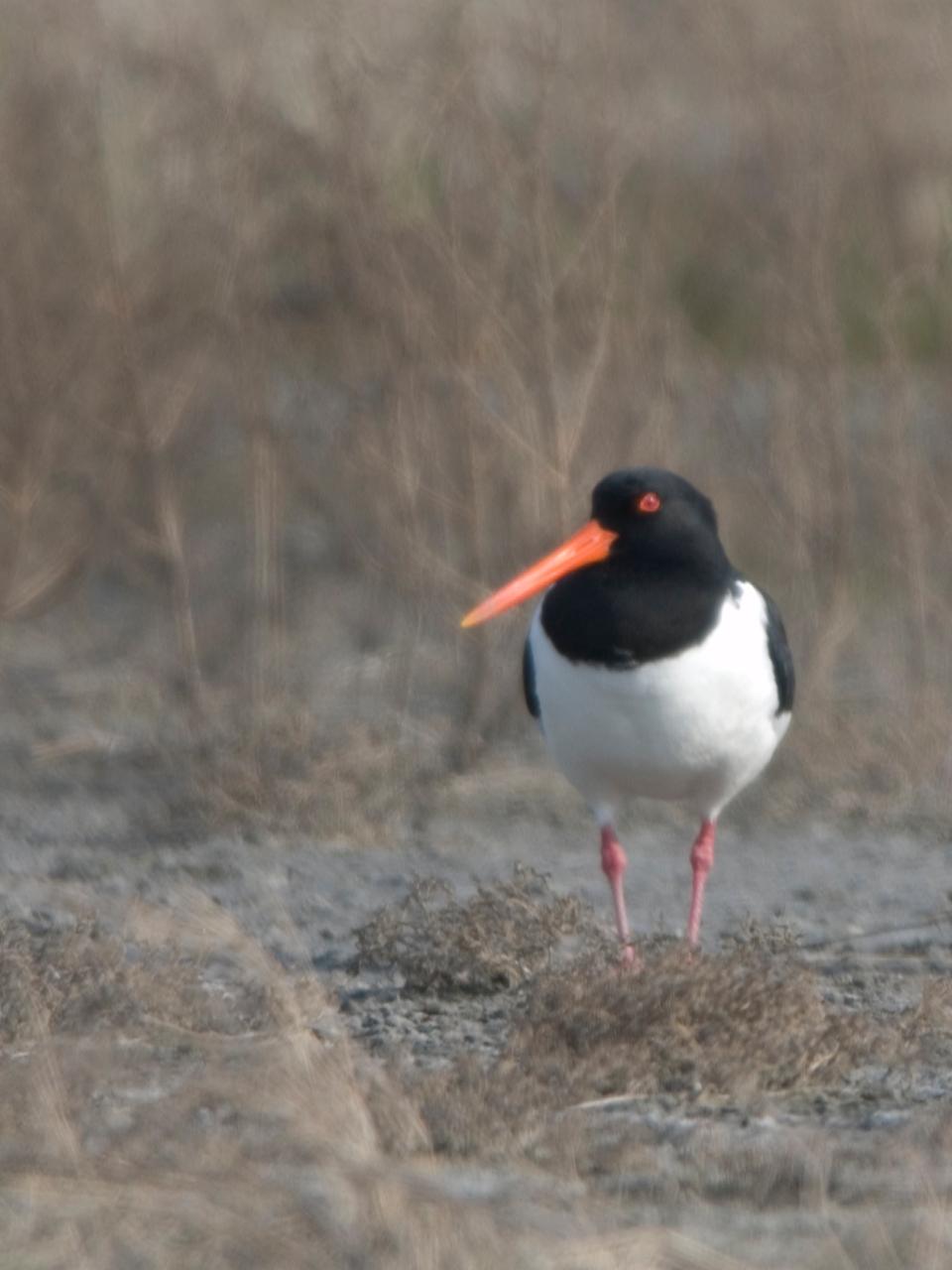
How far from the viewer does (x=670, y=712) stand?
646cm

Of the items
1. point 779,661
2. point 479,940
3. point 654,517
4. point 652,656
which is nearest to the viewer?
point 479,940

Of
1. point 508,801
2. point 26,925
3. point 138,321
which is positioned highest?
point 138,321

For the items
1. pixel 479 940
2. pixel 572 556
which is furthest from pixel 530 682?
pixel 479 940

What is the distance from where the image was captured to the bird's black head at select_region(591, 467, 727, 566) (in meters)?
6.65

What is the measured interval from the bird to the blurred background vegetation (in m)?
1.96

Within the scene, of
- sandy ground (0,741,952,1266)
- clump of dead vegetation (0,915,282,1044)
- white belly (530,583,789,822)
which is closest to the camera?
sandy ground (0,741,952,1266)

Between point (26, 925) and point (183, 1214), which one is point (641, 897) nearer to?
Result: point (26, 925)

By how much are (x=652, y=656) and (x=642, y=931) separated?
1.21 metres

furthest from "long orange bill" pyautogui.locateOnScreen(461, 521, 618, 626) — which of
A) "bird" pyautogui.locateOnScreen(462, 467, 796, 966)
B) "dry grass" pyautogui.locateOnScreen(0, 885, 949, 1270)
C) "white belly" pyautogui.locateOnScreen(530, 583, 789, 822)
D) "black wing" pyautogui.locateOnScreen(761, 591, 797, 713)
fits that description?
"dry grass" pyautogui.locateOnScreen(0, 885, 949, 1270)

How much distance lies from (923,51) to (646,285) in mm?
2803

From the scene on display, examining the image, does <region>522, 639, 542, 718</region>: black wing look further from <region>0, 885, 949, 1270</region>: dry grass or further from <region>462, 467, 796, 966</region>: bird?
<region>0, 885, 949, 1270</region>: dry grass

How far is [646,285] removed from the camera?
30.2 ft

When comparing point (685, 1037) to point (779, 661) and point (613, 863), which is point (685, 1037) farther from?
point (779, 661)

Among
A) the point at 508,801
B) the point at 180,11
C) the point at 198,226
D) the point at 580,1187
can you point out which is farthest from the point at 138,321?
the point at 580,1187
